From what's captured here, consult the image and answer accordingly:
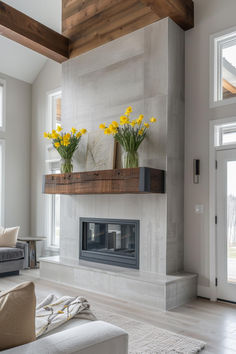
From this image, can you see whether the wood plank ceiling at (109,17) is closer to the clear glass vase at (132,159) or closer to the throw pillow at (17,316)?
the clear glass vase at (132,159)

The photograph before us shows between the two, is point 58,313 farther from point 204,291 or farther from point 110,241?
point 110,241

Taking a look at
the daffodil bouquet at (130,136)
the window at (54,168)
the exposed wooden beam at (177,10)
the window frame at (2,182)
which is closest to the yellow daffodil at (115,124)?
the daffodil bouquet at (130,136)

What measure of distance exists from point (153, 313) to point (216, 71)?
3.02 m

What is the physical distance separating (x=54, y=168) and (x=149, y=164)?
2.99 meters

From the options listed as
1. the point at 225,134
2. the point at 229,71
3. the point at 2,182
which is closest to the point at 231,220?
the point at 225,134

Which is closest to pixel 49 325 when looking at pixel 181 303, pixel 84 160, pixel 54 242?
pixel 181 303

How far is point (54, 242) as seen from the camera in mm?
6777

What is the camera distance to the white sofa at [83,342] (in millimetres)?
1391

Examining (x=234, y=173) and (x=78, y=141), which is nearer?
(x=234, y=173)

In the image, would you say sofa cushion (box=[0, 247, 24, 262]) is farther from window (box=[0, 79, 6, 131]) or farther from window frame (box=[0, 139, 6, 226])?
window (box=[0, 79, 6, 131])

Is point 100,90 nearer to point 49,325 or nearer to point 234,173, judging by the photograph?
point 234,173

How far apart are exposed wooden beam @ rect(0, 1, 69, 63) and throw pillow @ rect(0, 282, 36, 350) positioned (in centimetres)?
421

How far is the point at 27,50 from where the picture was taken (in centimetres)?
674

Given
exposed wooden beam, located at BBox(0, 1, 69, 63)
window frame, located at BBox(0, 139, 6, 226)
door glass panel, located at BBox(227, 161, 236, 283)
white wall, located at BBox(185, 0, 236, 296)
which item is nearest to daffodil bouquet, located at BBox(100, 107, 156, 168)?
white wall, located at BBox(185, 0, 236, 296)
